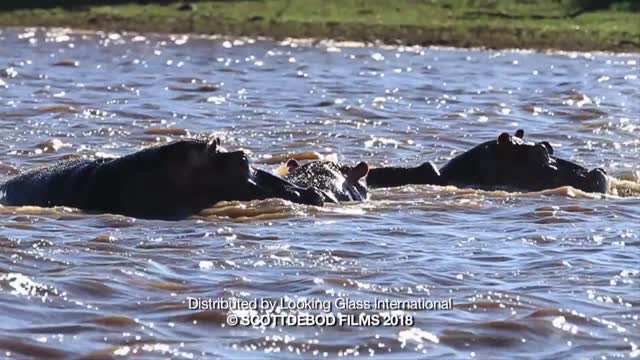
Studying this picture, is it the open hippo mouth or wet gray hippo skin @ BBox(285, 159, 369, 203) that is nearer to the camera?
the open hippo mouth

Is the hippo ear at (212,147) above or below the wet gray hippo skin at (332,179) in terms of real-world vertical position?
above

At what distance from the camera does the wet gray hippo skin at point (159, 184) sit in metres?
8.19

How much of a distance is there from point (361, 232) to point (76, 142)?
506cm

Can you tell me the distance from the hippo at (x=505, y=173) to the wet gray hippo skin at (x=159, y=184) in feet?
4.82

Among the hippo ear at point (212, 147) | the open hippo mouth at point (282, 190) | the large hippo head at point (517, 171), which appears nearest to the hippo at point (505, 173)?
the large hippo head at point (517, 171)

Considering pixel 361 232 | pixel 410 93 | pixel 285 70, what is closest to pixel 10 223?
pixel 361 232

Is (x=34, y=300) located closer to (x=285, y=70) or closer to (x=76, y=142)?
(x=76, y=142)

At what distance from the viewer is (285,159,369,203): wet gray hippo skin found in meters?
9.04

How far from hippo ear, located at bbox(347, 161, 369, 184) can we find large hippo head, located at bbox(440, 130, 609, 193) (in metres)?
1.00

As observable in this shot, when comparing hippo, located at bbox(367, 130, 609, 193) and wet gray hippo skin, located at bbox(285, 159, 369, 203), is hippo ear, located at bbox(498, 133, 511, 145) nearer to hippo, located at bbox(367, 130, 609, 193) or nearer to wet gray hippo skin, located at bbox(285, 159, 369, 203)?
hippo, located at bbox(367, 130, 609, 193)

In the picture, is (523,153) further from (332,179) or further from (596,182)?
(332,179)

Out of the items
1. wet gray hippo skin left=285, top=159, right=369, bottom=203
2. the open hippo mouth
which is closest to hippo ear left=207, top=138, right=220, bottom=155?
the open hippo mouth

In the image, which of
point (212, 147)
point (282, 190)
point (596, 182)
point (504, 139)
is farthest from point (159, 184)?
point (596, 182)

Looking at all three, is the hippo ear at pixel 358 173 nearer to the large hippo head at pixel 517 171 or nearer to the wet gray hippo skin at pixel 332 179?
the wet gray hippo skin at pixel 332 179
